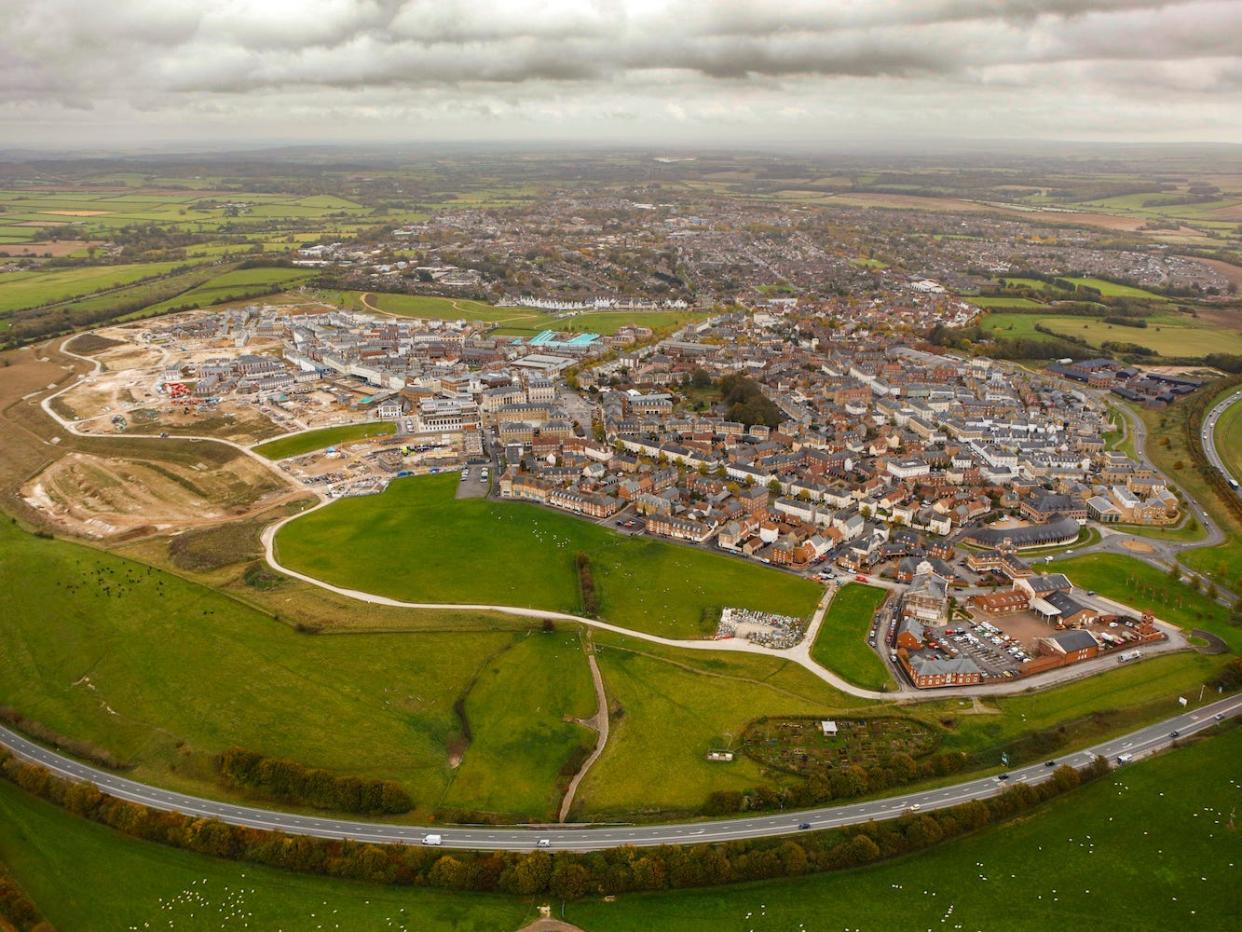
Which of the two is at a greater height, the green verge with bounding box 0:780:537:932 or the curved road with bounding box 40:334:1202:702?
the curved road with bounding box 40:334:1202:702

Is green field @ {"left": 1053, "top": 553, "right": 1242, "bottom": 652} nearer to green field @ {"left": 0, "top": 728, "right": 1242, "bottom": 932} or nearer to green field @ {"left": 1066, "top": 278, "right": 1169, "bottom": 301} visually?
green field @ {"left": 0, "top": 728, "right": 1242, "bottom": 932}

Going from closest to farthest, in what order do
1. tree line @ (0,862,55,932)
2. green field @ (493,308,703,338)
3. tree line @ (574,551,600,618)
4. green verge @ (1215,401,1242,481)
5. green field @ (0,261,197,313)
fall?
tree line @ (0,862,55,932) → tree line @ (574,551,600,618) → green verge @ (1215,401,1242,481) → green field @ (493,308,703,338) → green field @ (0,261,197,313)

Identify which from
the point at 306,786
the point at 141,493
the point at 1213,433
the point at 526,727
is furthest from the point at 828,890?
the point at 1213,433

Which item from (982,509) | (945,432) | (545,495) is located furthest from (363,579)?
(945,432)

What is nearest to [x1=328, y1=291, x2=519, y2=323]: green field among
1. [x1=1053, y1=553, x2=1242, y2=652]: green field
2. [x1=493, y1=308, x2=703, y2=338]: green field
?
[x1=493, y1=308, x2=703, y2=338]: green field

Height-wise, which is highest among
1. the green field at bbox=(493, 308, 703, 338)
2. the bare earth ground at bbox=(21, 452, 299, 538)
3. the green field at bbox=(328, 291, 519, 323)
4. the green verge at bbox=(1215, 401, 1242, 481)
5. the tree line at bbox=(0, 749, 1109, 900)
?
the green field at bbox=(328, 291, 519, 323)

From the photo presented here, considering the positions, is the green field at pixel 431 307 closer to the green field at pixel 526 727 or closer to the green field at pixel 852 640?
the green field at pixel 852 640

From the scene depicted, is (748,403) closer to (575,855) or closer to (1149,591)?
(1149,591)

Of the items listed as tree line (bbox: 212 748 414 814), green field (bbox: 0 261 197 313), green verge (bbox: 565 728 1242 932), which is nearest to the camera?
green verge (bbox: 565 728 1242 932)
